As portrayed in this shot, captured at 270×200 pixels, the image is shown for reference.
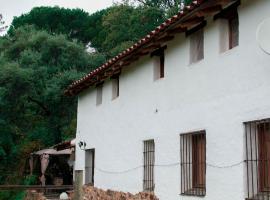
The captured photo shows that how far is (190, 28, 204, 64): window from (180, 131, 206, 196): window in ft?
5.43

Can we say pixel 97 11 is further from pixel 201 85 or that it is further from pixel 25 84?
pixel 201 85

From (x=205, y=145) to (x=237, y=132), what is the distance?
1285mm

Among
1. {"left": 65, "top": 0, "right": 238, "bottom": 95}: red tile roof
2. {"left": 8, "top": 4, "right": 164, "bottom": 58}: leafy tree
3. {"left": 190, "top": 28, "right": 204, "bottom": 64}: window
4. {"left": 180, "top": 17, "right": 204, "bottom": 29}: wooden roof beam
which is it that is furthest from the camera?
{"left": 8, "top": 4, "right": 164, "bottom": 58}: leafy tree

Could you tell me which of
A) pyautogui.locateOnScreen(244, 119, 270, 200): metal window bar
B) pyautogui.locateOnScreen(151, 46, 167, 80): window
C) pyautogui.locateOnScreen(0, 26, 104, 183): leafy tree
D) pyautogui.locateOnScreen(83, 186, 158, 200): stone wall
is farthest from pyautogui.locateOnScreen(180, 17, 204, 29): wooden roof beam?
pyautogui.locateOnScreen(0, 26, 104, 183): leafy tree

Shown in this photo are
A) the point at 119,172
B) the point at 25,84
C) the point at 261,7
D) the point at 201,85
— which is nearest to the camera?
the point at 261,7

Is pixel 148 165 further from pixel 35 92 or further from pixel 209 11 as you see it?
pixel 35 92

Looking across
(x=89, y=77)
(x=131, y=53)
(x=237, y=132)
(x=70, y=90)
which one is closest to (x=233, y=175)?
(x=237, y=132)

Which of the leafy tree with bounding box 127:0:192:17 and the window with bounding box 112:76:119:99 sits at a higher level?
the leafy tree with bounding box 127:0:192:17

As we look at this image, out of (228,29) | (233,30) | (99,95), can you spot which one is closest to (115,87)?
(99,95)

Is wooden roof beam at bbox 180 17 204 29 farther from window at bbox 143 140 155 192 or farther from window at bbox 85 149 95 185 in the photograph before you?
window at bbox 85 149 95 185

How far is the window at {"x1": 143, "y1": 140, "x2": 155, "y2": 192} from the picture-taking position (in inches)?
488

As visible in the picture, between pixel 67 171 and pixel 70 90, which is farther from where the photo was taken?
pixel 67 171

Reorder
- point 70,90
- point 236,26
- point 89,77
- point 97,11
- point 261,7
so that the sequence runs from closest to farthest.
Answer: point 261,7, point 236,26, point 89,77, point 70,90, point 97,11

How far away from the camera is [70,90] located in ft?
63.5
